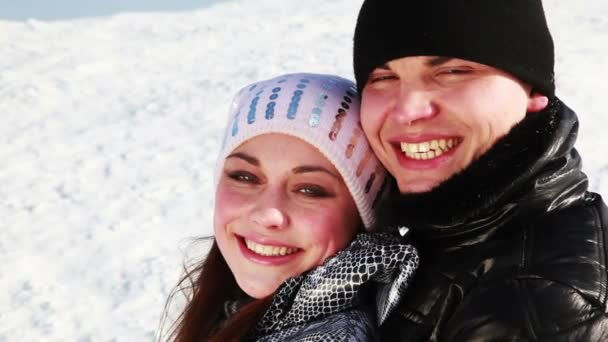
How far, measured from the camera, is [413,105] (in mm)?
A: 1813

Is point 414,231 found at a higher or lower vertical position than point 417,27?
lower

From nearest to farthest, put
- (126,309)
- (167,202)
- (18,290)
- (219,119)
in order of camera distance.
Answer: (126,309), (18,290), (167,202), (219,119)

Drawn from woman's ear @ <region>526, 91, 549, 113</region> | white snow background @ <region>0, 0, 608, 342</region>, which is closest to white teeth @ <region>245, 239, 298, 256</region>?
woman's ear @ <region>526, 91, 549, 113</region>

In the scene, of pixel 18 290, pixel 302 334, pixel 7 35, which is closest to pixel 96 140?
pixel 18 290

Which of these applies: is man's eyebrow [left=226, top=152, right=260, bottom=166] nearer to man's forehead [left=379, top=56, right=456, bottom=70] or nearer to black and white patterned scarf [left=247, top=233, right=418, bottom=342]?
black and white patterned scarf [left=247, top=233, right=418, bottom=342]

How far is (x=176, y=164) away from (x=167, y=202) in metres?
0.91

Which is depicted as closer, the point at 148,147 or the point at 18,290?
the point at 18,290

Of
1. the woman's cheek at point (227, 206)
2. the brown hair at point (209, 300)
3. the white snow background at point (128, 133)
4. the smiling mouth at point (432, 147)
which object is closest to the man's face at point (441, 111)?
the smiling mouth at point (432, 147)

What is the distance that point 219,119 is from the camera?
8.80m

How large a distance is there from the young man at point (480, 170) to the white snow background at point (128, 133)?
10.7 feet

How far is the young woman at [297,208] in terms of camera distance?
77.9 inches

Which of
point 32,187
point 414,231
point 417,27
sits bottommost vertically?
point 32,187

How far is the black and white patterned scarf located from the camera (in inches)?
70.9

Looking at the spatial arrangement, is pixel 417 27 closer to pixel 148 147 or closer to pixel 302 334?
pixel 302 334
